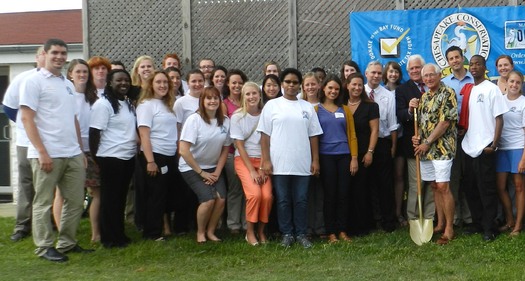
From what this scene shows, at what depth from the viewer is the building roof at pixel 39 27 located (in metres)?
13.8

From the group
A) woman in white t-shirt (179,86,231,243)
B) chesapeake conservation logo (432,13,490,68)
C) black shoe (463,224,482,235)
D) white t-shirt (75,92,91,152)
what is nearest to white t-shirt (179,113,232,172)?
woman in white t-shirt (179,86,231,243)

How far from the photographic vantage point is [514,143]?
26.0 feet

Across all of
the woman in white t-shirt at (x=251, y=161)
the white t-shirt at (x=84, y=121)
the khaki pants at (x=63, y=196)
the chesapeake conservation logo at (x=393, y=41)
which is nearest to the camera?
the khaki pants at (x=63, y=196)

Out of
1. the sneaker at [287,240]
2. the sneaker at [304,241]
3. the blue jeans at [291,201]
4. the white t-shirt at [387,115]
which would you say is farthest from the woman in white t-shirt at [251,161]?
the white t-shirt at [387,115]

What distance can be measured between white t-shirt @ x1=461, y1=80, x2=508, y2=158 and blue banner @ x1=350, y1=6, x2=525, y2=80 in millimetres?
1681

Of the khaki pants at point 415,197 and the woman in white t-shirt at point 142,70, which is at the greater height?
the woman in white t-shirt at point 142,70

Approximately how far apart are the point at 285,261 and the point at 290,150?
46.8 inches

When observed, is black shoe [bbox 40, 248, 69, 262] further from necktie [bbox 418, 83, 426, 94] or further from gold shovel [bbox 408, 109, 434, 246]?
necktie [bbox 418, 83, 426, 94]

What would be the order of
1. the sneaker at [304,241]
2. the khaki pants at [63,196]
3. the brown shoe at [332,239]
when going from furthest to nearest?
1. the brown shoe at [332,239]
2. the sneaker at [304,241]
3. the khaki pants at [63,196]

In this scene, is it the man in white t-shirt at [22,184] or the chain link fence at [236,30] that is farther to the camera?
the chain link fence at [236,30]

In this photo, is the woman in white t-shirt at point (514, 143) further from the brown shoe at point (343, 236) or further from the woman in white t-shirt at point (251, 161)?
the woman in white t-shirt at point (251, 161)

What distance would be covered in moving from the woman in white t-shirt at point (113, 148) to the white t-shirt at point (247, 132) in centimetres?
106

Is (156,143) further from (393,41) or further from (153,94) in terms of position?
(393,41)

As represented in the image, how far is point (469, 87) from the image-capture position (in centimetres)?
808
